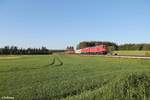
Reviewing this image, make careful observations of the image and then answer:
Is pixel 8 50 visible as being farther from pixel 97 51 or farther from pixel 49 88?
pixel 49 88

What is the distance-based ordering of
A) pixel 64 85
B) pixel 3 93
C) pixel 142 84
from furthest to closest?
pixel 64 85 < pixel 142 84 < pixel 3 93

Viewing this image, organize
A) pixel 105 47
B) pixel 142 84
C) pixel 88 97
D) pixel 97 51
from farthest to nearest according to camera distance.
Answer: pixel 97 51
pixel 105 47
pixel 142 84
pixel 88 97

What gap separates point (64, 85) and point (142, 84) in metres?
4.57

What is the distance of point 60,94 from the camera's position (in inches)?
450

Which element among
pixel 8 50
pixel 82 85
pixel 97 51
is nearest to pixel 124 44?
pixel 97 51

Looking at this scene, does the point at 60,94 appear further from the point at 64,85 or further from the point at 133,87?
the point at 133,87

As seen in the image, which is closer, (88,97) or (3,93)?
(88,97)

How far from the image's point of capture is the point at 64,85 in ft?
A: 44.8

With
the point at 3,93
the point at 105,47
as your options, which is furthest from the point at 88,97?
the point at 105,47

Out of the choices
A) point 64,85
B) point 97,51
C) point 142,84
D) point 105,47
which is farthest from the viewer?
point 97,51

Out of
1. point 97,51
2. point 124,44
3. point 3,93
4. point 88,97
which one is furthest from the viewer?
point 124,44

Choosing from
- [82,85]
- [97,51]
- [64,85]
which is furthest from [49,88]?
[97,51]

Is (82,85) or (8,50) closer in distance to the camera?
(82,85)

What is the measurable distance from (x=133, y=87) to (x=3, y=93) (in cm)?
674
